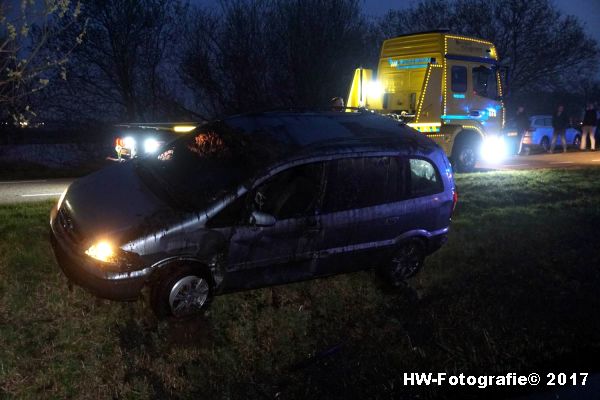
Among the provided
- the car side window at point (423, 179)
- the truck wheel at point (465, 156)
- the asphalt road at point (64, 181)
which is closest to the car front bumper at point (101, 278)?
the car side window at point (423, 179)

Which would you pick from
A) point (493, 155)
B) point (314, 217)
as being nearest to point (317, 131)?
point (314, 217)

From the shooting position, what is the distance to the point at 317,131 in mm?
5188

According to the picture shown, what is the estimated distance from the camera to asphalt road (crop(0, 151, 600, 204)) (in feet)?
31.6

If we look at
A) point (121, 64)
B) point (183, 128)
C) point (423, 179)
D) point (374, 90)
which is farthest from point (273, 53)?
point (423, 179)

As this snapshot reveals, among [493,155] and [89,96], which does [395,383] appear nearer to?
[493,155]

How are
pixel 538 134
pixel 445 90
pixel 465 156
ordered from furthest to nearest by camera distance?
pixel 538 134 → pixel 465 156 → pixel 445 90

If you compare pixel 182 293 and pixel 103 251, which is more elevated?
pixel 103 251

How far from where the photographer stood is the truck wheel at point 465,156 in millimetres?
13133

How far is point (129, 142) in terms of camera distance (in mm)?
9289

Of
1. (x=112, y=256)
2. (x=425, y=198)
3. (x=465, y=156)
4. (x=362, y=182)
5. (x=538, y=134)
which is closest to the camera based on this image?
(x=112, y=256)

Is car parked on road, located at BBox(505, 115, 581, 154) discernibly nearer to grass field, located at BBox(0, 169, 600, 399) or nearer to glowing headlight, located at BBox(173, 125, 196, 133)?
glowing headlight, located at BBox(173, 125, 196, 133)

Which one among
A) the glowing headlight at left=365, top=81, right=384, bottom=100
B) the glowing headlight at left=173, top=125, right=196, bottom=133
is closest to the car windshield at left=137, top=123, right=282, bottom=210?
the glowing headlight at left=173, top=125, right=196, bottom=133

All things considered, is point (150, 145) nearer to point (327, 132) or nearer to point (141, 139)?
point (141, 139)

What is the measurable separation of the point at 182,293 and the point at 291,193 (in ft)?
4.16
